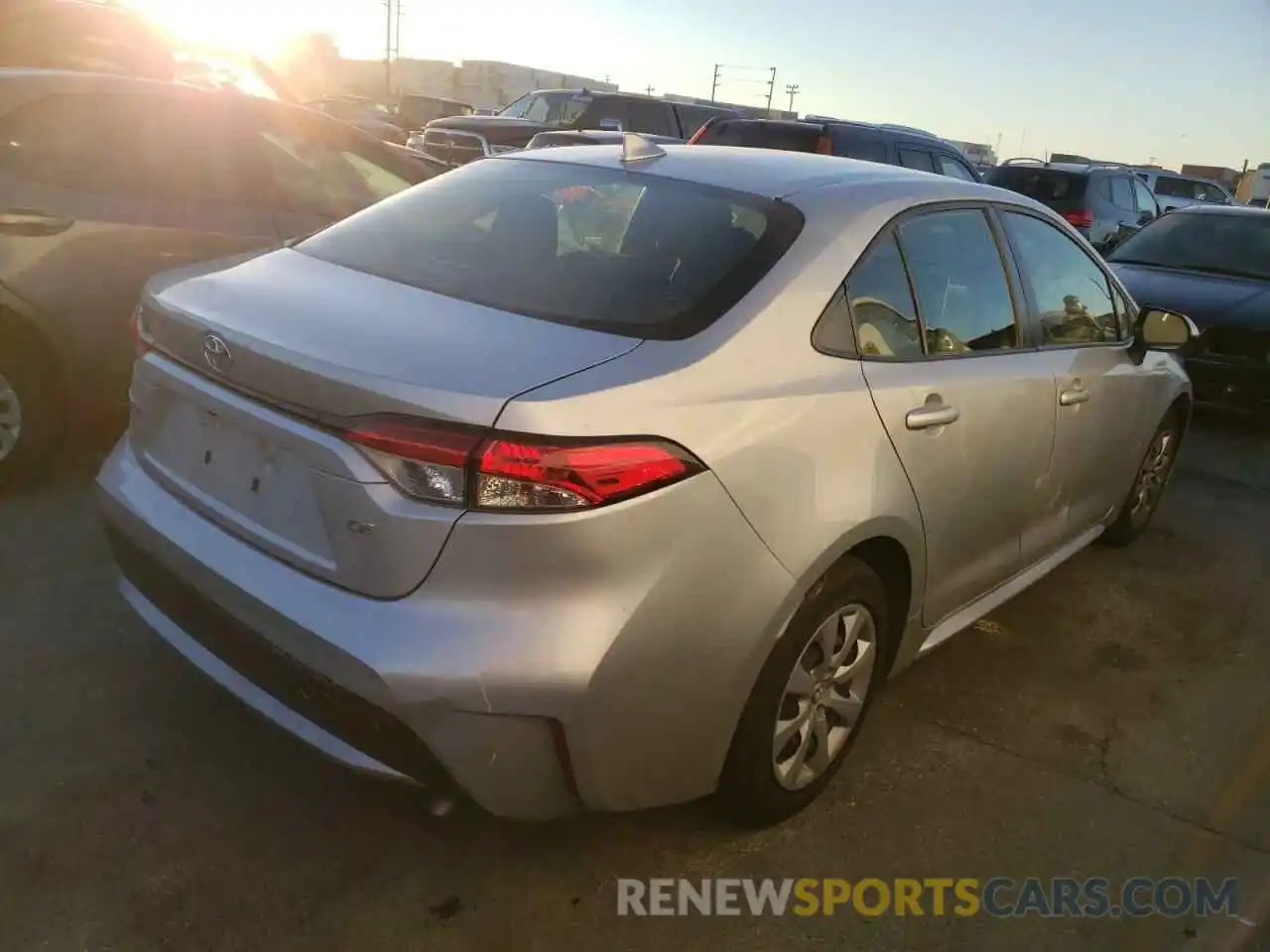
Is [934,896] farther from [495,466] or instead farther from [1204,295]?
[1204,295]

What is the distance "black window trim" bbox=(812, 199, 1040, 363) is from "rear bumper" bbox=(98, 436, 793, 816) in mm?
704

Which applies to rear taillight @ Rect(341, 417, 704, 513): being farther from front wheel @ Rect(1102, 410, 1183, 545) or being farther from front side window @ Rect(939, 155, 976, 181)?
front side window @ Rect(939, 155, 976, 181)

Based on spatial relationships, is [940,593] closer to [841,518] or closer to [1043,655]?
[841,518]

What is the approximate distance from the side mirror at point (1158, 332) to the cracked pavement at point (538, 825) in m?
1.26

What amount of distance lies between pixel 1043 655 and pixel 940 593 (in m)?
1.08

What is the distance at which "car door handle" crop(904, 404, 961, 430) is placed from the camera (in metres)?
2.82

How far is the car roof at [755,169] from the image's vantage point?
300 cm

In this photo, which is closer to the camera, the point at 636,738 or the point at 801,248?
the point at 636,738

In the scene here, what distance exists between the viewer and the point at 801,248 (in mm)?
2691

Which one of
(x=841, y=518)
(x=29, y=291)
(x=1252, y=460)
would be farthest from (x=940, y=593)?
(x=1252, y=460)

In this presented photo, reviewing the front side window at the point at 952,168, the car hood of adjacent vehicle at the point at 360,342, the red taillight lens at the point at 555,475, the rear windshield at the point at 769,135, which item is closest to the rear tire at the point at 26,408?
the car hood of adjacent vehicle at the point at 360,342

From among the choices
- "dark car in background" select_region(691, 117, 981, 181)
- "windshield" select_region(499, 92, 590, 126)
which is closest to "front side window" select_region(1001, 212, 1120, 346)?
"dark car in background" select_region(691, 117, 981, 181)

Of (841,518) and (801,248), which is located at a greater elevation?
(801,248)

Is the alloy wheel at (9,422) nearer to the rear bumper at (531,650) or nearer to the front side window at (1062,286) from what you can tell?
the rear bumper at (531,650)
